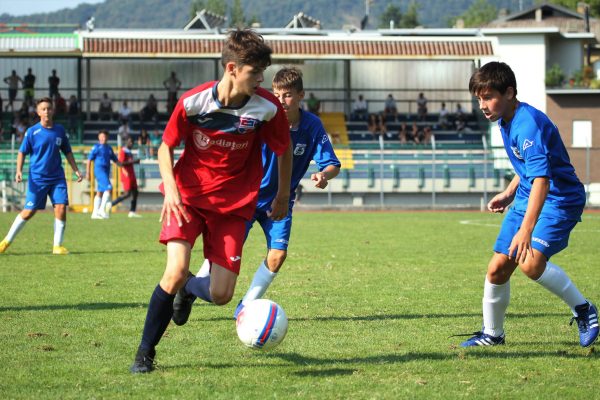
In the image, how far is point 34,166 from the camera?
45.5 ft

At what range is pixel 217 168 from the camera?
6008mm

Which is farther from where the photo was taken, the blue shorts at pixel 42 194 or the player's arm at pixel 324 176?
the blue shorts at pixel 42 194

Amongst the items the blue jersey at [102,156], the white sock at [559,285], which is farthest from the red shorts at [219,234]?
the blue jersey at [102,156]

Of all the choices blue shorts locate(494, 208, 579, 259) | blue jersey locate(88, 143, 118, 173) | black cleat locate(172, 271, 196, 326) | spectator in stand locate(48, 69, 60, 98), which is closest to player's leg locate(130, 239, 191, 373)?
black cleat locate(172, 271, 196, 326)

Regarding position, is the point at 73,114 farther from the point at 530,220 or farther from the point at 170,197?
the point at 530,220

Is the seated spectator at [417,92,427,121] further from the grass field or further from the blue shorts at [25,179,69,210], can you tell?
the blue shorts at [25,179,69,210]

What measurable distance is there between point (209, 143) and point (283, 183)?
0.63 meters

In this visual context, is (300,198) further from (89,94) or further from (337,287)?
(337,287)

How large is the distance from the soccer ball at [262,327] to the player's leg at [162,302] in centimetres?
48

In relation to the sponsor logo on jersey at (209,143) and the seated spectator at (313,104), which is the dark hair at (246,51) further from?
the seated spectator at (313,104)

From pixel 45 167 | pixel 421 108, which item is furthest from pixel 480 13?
pixel 45 167

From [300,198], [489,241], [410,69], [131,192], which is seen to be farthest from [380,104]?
[489,241]

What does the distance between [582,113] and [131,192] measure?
2222 centimetres

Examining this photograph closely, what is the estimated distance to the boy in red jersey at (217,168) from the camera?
5.73 m
